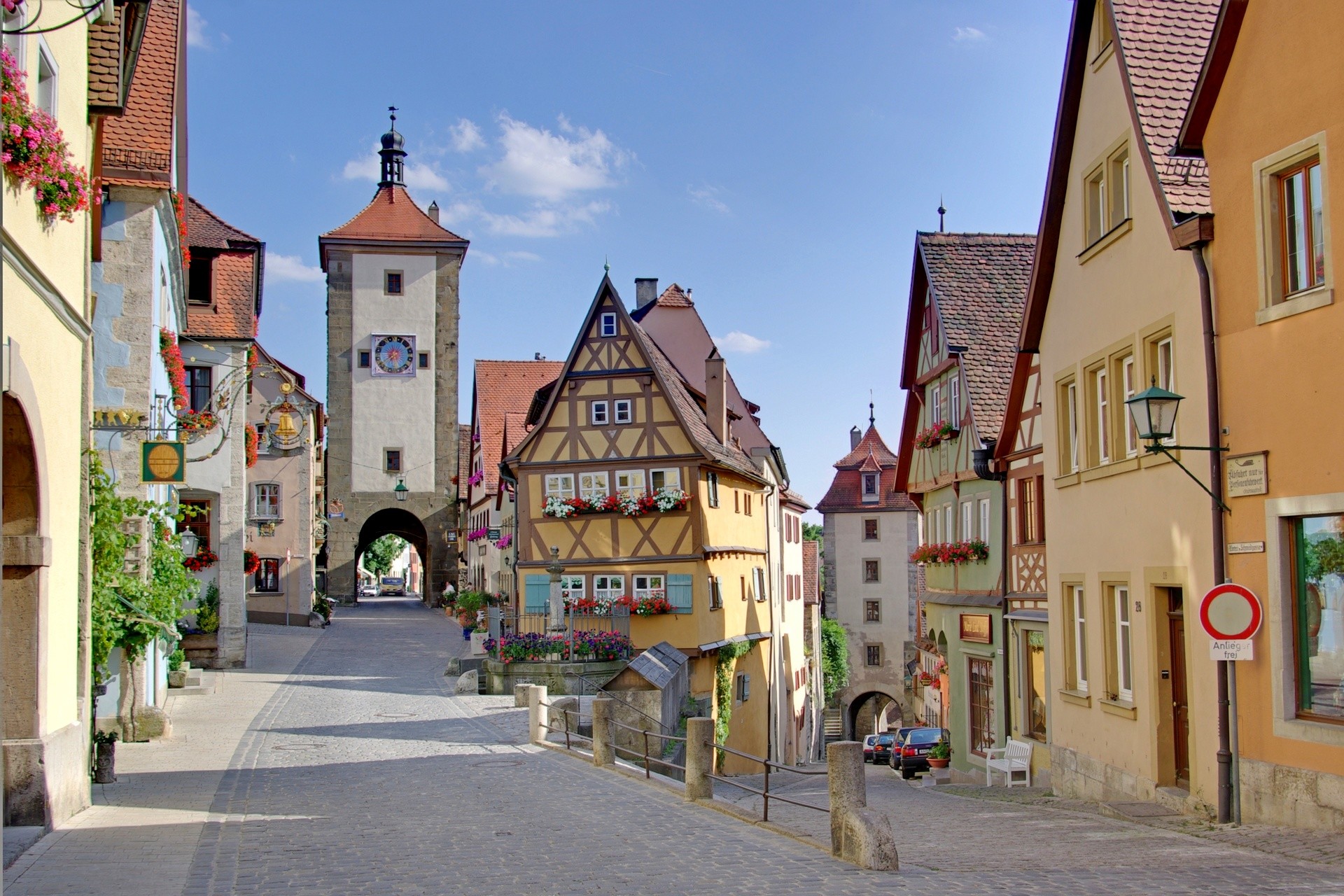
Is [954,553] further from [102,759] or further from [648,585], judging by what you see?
[102,759]

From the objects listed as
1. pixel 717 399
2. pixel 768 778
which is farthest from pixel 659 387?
pixel 768 778

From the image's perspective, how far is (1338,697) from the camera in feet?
31.4

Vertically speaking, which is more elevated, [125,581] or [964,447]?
[964,447]

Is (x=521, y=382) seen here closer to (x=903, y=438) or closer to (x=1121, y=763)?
(x=903, y=438)

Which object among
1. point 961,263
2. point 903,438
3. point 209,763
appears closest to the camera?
point 209,763

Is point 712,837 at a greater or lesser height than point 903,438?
lesser

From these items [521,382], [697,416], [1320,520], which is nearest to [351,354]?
→ [521,382]

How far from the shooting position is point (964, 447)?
2123 centimetres

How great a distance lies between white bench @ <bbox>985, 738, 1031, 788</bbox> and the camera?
17844 mm

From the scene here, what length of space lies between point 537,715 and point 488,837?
7.68 m

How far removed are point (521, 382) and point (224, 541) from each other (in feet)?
81.7

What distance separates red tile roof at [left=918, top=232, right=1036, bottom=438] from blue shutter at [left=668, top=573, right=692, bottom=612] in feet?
27.8

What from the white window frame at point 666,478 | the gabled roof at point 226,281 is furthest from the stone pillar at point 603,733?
the gabled roof at point 226,281

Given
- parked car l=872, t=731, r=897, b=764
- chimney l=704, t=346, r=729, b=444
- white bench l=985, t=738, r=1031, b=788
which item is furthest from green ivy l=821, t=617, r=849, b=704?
white bench l=985, t=738, r=1031, b=788
